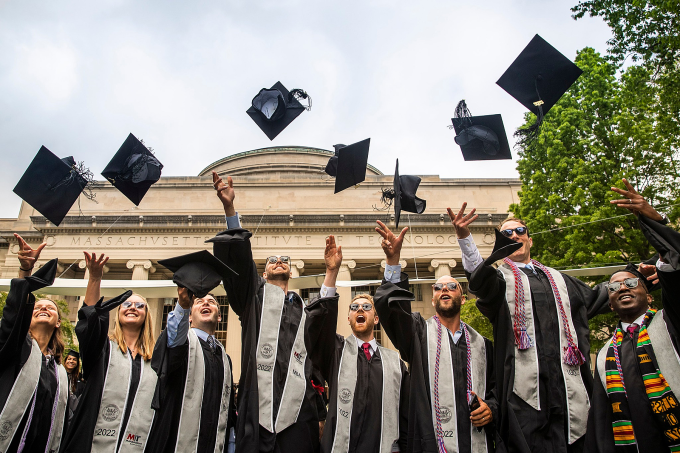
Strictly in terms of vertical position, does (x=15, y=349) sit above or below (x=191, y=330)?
below

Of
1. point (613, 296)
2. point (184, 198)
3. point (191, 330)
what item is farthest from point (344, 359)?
point (184, 198)

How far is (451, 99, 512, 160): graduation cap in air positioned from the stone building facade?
51.9 ft

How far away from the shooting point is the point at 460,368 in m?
4.14

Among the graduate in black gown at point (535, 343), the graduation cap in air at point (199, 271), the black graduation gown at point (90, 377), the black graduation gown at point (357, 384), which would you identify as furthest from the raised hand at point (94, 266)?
the graduate in black gown at point (535, 343)

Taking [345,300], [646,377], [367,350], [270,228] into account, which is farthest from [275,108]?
[270,228]

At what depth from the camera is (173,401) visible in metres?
4.10

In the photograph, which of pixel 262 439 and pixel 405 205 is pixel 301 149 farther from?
pixel 262 439

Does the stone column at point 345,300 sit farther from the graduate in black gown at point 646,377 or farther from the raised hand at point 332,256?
the graduate in black gown at point 646,377

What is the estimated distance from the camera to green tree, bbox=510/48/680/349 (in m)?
13.8

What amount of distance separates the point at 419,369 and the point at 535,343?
0.98 m

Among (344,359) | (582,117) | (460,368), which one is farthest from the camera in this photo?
(582,117)

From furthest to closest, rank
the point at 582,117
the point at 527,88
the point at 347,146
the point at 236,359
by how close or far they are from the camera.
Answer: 1. the point at 236,359
2. the point at 582,117
3. the point at 347,146
4. the point at 527,88

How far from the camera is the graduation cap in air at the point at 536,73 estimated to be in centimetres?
597

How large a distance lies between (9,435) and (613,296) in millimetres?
4972
